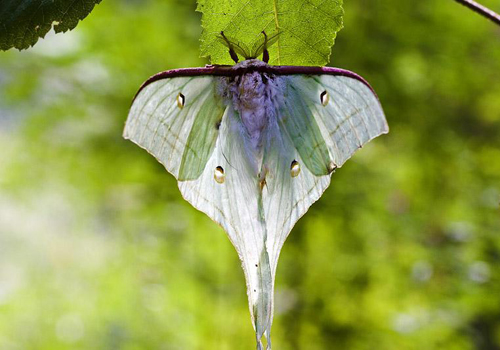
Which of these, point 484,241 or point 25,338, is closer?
point 484,241

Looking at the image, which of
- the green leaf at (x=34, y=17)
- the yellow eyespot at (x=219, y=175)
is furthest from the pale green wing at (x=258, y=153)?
the green leaf at (x=34, y=17)

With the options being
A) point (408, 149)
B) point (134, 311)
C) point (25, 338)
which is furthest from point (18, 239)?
point (408, 149)

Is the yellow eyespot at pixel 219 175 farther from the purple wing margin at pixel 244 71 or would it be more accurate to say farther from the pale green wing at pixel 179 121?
the purple wing margin at pixel 244 71

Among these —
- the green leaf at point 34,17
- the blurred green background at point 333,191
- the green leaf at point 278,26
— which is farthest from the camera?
the blurred green background at point 333,191

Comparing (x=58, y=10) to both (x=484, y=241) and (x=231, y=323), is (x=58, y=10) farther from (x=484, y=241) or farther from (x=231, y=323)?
(x=231, y=323)

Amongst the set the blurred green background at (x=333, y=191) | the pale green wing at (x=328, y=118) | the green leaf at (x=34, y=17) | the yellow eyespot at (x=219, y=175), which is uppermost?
the blurred green background at (x=333, y=191)

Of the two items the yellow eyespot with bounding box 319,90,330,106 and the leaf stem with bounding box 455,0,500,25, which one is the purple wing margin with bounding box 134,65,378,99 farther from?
Result: the leaf stem with bounding box 455,0,500,25

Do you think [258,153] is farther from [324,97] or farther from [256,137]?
[324,97]
